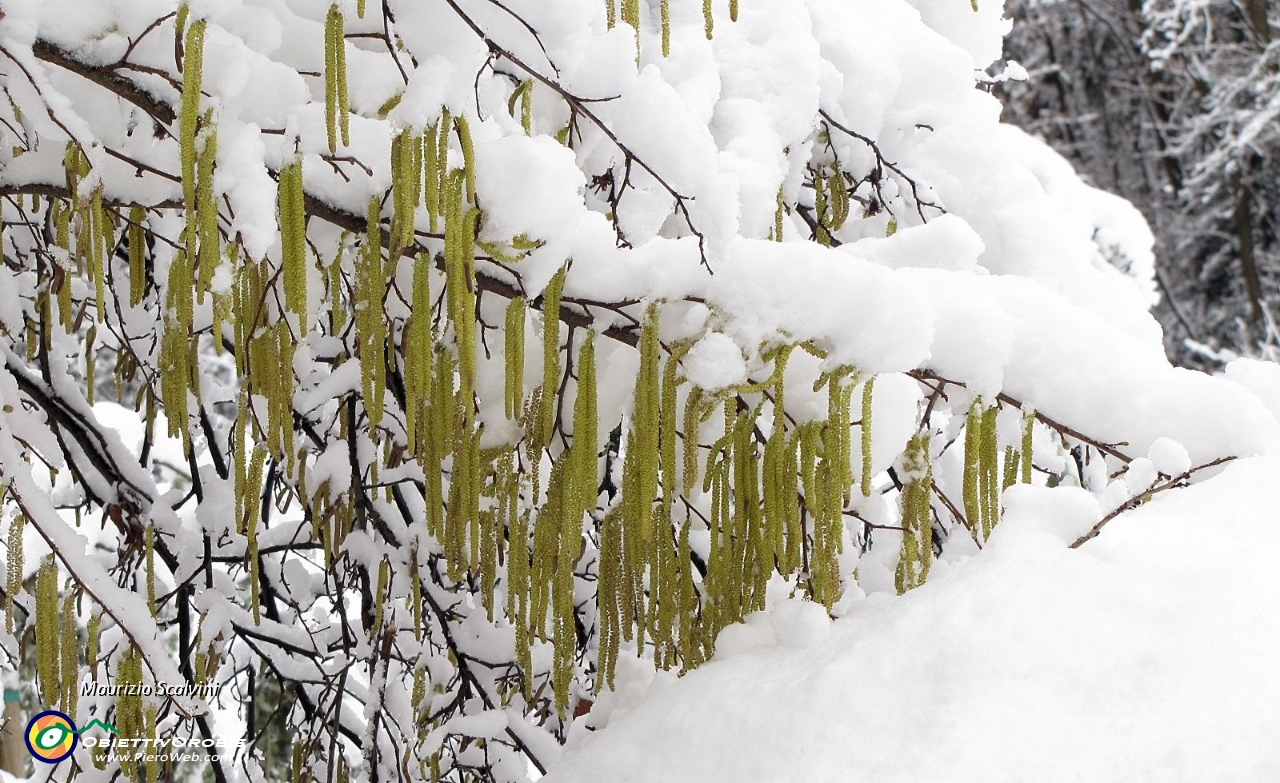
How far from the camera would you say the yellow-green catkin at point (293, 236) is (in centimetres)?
104

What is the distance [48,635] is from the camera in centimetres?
131

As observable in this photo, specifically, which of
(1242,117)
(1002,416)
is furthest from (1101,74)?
(1002,416)

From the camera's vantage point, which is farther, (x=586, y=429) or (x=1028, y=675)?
(x=586, y=429)

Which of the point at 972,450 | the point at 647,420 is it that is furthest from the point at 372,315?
the point at 972,450

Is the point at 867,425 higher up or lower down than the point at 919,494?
higher up

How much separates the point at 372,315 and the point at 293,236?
10 cm

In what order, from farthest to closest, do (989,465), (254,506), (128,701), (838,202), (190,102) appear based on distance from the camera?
(838,202) < (128,701) < (254,506) < (989,465) < (190,102)

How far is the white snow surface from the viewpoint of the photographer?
0.92 metres

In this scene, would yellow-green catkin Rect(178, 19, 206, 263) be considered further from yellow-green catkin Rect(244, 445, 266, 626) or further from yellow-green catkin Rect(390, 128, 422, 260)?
yellow-green catkin Rect(244, 445, 266, 626)

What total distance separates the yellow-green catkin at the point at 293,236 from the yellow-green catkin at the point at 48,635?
20.4 inches

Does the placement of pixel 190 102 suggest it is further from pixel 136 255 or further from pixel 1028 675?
pixel 1028 675

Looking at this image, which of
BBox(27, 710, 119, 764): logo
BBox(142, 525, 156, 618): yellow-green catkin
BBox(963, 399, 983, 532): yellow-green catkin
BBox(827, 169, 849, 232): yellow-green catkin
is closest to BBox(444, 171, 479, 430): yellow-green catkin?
BBox(963, 399, 983, 532): yellow-green catkin

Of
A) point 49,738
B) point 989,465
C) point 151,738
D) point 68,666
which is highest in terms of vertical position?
point 989,465

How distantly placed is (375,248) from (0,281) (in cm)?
94
